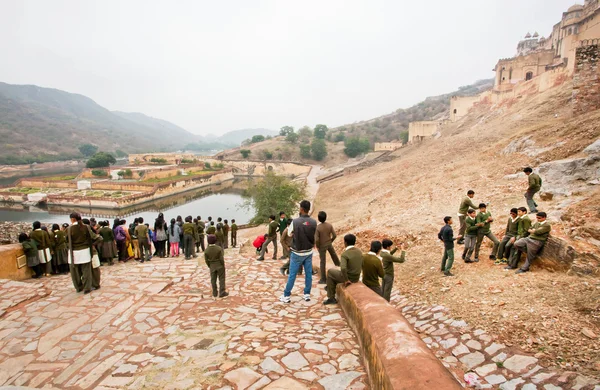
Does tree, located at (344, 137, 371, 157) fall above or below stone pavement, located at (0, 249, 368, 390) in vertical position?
above

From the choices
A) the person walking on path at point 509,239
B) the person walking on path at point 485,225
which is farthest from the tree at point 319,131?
the person walking on path at point 509,239

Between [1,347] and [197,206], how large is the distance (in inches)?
1694

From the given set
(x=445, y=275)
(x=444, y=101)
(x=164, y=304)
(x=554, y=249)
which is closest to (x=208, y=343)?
(x=164, y=304)

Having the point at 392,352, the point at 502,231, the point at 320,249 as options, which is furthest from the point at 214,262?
the point at 502,231

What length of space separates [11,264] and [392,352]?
7283 millimetres

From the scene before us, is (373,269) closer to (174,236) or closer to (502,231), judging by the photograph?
(502,231)

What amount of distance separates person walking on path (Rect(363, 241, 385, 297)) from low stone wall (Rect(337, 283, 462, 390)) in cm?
65

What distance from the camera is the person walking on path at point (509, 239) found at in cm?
612

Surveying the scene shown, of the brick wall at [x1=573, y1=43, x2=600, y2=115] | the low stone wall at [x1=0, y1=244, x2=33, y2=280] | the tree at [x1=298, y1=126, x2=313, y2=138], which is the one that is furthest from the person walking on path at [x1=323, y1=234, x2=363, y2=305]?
the tree at [x1=298, y1=126, x2=313, y2=138]

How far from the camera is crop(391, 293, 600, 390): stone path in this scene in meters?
3.14

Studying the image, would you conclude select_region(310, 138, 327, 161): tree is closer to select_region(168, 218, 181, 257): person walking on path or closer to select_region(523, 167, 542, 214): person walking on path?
select_region(168, 218, 181, 257): person walking on path

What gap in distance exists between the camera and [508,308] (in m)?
4.46

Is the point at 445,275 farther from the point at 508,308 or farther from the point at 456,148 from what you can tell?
the point at 456,148

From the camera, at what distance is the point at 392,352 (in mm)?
2627
